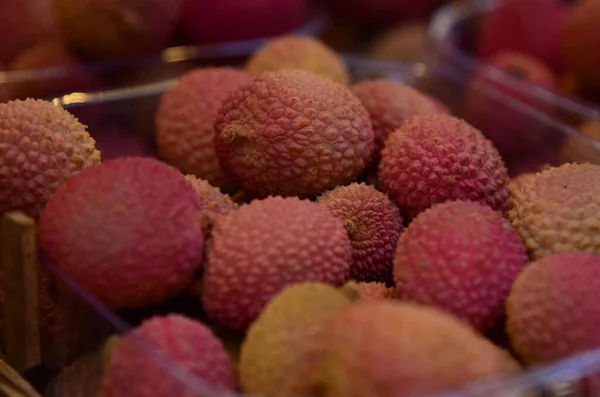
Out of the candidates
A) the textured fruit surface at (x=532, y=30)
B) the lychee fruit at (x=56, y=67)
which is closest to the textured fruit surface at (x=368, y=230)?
the lychee fruit at (x=56, y=67)

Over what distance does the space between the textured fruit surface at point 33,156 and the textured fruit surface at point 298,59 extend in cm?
35

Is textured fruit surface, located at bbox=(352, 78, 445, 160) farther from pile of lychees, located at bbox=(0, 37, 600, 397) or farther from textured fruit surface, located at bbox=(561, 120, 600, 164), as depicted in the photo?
textured fruit surface, located at bbox=(561, 120, 600, 164)

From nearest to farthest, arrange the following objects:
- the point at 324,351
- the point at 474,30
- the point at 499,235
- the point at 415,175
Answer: the point at 324,351
the point at 499,235
the point at 415,175
the point at 474,30

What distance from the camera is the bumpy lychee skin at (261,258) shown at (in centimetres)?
70

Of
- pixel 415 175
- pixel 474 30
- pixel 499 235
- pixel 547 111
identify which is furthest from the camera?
pixel 474 30

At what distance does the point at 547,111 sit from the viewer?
1.38m

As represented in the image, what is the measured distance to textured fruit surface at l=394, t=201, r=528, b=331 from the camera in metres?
0.69

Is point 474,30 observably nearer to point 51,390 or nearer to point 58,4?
point 58,4

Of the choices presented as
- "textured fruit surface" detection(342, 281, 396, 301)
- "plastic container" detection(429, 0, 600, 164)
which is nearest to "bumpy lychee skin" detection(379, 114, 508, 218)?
"textured fruit surface" detection(342, 281, 396, 301)

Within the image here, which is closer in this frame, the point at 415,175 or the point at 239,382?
the point at 239,382

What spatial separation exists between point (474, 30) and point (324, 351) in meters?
1.29

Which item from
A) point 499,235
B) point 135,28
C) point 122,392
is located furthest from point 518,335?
point 135,28

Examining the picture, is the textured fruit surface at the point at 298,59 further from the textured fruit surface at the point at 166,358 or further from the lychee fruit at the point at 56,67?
the textured fruit surface at the point at 166,358

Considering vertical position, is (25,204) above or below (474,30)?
above
